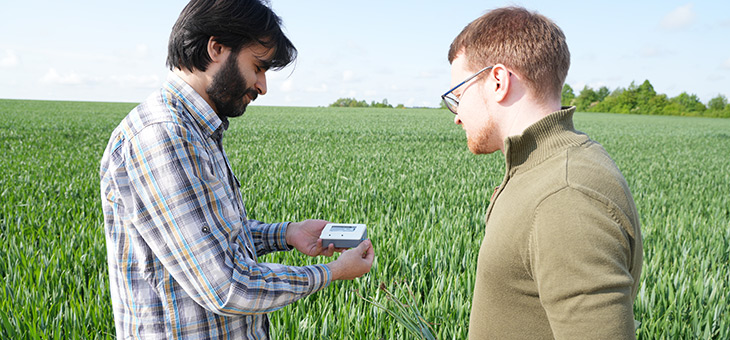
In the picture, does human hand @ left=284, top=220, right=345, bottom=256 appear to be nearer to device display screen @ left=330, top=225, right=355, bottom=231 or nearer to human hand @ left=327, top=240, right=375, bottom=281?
device display screen @ left=330, top=225, right=355, bottom=231

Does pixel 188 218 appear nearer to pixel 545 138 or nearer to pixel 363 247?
pixel 363 247

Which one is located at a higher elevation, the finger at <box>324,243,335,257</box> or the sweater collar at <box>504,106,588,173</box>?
the sweater collar at <box>504,106,588,173</box>

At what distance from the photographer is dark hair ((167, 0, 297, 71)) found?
149 cm

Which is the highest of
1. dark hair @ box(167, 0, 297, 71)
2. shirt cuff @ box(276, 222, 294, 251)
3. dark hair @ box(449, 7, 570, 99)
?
dark hair @ box(167, 0, 297, 71)

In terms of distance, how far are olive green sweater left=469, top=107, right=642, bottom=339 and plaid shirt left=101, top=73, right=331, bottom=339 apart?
1.89 feet

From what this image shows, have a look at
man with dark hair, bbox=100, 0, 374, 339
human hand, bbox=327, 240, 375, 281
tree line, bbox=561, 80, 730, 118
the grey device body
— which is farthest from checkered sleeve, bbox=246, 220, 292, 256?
tree line, bbox=561, 80, 730, 118

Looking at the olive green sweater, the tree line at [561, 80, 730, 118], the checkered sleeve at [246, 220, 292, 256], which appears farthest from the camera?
the tree line at [561, 80, 730, 118]

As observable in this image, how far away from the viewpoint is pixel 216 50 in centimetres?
153

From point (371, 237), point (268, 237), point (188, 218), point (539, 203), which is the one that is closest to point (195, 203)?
point (188, 218)

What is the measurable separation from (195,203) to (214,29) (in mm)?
587

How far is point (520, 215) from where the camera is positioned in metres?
1.13

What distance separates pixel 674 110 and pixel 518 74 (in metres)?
104

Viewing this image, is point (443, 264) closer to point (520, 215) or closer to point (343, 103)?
point (520, 215)

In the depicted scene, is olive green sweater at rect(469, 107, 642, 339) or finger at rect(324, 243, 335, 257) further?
finger at rect(324, 243, 335, 257)
